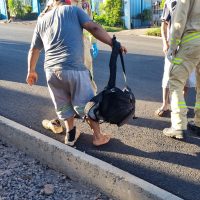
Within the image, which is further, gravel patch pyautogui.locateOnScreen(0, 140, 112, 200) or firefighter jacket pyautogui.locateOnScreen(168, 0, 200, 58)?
firefighter jacket pyautogui.locateOnScreen(168, 0, 200, 58)

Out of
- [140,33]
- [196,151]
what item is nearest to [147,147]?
[196,151]

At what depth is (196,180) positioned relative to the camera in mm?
3596

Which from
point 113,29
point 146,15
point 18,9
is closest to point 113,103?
point 113,29

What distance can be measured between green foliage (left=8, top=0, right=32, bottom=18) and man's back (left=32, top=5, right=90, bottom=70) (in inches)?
1099

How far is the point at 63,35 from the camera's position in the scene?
3.99 metres

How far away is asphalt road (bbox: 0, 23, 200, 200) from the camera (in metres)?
3.75

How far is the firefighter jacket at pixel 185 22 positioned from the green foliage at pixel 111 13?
17028mm

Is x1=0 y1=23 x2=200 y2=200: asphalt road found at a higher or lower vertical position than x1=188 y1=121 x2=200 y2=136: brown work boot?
lower

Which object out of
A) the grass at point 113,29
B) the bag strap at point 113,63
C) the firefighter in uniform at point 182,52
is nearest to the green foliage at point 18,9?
the grass at point 113,29

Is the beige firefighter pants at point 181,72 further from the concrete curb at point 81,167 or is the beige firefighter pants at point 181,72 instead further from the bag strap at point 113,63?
the concrete curb at point 81,167

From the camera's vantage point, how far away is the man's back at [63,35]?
155 inches

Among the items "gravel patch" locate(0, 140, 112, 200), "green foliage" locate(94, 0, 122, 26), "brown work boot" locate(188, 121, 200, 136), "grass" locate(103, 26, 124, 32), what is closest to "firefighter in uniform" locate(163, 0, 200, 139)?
"brown work boot" locate(188, 121, 200, 136)

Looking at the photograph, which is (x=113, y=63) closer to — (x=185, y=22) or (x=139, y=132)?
(x=185, y=22)

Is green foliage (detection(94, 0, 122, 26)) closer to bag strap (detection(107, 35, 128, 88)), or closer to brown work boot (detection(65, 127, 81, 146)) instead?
brown work boot (detection(65, 127, 81, 146))
